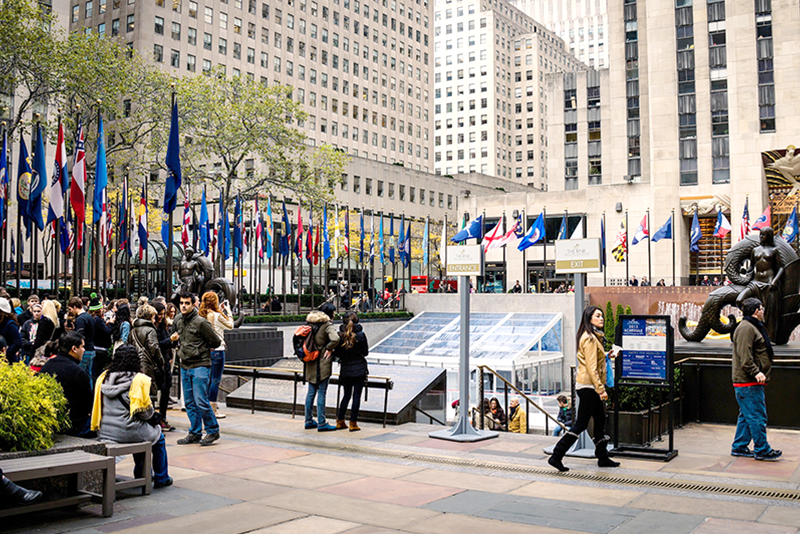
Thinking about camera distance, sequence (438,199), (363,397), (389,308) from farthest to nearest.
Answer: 1. (438,199)
2. (389,308)
3. (363,397)

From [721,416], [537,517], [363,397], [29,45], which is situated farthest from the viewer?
[29,45]

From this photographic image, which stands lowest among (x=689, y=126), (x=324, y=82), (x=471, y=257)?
(x=471, y=257)

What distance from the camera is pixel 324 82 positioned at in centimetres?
9412

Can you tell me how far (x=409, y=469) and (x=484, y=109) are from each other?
125 m

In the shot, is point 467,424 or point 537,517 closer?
point 537,517

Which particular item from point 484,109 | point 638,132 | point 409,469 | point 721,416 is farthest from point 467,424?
point 484,109

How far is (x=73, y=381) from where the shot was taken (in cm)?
782

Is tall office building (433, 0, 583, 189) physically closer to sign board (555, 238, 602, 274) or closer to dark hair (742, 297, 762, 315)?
sign board (555, 238, 602, 274)

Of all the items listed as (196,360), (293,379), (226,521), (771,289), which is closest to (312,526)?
(226,521)

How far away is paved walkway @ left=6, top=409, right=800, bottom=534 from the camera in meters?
6.79

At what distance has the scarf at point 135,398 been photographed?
7688 mm

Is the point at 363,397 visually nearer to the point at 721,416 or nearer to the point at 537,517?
the point at 721,416

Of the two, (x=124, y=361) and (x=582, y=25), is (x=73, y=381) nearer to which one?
(x=124, y=361)

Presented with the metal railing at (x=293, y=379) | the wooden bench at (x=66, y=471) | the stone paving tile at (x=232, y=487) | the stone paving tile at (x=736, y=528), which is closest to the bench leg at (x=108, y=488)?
Answer: the wooden bench at (x=66, y=471)
